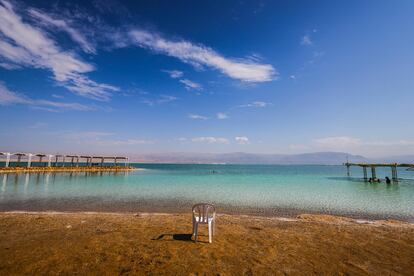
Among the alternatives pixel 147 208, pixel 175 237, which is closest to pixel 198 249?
pixel 175 237

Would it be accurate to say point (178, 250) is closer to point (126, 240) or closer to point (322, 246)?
point (126, 240)

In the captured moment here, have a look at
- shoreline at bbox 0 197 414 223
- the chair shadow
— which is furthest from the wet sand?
shoreline at bbox 0 197 414 223

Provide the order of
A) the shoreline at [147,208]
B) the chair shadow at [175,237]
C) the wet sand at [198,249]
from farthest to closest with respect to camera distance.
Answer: the shoreline at [147,208], the chair shadow at [175,237], the wet sand at [198,249]

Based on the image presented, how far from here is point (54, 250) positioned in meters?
4.93

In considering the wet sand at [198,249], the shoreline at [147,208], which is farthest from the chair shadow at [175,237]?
the shoreline at [147,208]

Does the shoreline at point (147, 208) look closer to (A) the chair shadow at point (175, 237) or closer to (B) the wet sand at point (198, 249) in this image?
(B) the wet sand at point (198, 249)

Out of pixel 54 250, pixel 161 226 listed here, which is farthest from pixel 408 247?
pixel 54 250

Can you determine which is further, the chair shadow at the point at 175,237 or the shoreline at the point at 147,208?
the shoreline at the point at 147,208

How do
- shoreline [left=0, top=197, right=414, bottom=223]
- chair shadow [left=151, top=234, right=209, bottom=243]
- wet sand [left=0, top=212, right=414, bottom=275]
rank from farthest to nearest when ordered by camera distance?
shoreline [left=0, top=197, right=414, bottom=223], chair shadow [left=151, top=234, right=209, bottom=243], wet sand [left=0, top=212, right=414, bottom=275]

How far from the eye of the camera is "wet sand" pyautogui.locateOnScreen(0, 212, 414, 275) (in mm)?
4223

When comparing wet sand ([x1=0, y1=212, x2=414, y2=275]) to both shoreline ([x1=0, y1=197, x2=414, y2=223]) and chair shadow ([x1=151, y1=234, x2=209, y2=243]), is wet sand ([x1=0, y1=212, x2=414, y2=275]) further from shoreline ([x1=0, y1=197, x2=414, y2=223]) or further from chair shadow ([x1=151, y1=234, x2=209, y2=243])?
shoreline ([x1=0, y1=197, x2=414, y2=223])

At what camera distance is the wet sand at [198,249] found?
4.22 metres

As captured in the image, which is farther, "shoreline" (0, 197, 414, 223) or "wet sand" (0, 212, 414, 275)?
"shoreline" (0, 197, 414, 223)

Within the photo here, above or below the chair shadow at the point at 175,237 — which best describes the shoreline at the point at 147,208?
below
